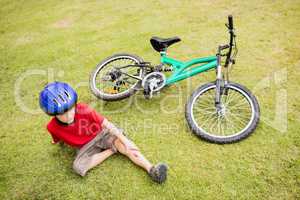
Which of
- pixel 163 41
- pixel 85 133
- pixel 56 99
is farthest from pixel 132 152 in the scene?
pixel 163 41

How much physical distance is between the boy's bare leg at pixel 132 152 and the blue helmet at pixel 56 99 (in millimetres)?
864

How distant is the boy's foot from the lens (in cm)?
327

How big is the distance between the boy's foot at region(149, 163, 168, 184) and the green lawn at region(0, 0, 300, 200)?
3.9 inches

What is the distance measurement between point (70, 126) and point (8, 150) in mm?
1358

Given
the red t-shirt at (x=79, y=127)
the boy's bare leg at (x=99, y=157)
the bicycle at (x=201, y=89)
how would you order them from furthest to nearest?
the bicycle at (x=201, y=89)
the boy's bare leg at (x=99, y=157)
the red t-shirt at (x=79, y=127)

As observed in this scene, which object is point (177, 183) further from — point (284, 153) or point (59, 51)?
point (59, 51)

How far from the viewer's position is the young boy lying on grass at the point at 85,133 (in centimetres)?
315

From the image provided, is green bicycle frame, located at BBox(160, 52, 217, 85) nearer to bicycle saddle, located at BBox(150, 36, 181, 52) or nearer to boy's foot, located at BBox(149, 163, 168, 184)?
bicycle saddle, located at BBox(150, 36, 181, 52)

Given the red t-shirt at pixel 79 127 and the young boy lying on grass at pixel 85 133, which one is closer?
the young boy lying on grass at pixel 85 133

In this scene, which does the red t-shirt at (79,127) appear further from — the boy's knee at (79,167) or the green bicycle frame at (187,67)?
the green bicycle frame at (187,67)

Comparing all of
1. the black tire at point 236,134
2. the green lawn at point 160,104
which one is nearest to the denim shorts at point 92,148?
the green lawn at point 160,104

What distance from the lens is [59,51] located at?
649 centimetres

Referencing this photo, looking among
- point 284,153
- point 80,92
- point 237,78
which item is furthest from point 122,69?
point 284,153

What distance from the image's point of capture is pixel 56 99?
10.1ft
